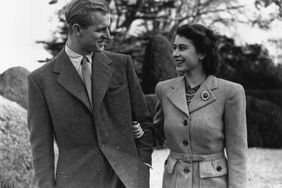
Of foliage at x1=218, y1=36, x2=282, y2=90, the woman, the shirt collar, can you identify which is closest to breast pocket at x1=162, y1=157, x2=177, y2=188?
the woman

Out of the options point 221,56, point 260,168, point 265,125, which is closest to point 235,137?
point 260,168

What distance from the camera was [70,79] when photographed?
2758 millimetres

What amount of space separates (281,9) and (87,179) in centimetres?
1332

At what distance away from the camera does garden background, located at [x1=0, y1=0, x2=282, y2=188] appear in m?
10.1

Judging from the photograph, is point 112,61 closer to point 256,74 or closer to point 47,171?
point 47,171

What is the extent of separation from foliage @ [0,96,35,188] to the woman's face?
9.95 feet

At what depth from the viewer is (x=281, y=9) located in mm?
14688

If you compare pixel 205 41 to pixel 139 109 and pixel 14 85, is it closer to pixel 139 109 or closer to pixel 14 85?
pixel 139 109

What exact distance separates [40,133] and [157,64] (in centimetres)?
955

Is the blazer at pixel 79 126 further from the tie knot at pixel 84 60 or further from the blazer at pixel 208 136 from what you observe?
Result: the blazer at pixel 208 136

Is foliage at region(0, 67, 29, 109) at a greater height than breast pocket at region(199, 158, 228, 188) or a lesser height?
lesser

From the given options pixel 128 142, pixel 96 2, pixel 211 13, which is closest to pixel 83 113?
pixel 128 142

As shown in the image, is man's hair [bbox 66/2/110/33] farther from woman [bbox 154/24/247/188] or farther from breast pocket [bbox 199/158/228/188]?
breast pocket [bbox 199/158/228/188]

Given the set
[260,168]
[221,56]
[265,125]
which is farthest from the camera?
[221,56]
